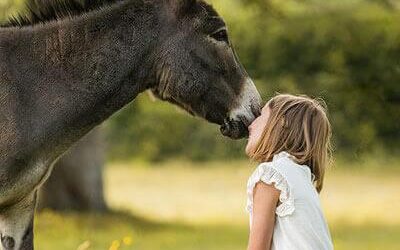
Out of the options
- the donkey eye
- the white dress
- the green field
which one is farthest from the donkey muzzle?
the white dress

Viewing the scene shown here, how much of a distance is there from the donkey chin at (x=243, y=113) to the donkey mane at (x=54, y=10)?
933mm

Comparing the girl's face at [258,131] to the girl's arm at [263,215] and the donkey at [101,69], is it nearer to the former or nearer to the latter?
the girl's arm at [263,215]

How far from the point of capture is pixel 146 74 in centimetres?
707

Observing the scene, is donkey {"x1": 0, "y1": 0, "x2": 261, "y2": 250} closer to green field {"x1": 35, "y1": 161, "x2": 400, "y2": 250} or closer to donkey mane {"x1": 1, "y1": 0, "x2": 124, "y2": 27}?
donkey mane {"x1": 1, "y1": 0, "x2": 124, "y2": 27}

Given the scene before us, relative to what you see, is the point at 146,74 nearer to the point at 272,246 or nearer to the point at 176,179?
the point at 272,246

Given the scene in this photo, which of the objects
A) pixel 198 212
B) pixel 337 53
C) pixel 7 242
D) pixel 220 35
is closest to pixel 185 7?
pixel 220 35

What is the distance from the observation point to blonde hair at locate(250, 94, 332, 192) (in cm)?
579

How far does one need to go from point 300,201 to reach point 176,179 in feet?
88.8

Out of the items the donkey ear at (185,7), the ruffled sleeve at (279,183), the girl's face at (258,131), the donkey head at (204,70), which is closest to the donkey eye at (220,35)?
the donkey head at (204,70)

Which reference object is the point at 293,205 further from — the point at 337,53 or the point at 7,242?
the point at 337,53

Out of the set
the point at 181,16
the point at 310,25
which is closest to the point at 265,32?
the point at 310,25

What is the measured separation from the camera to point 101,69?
6.96 m

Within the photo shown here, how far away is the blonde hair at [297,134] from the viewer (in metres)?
5.79

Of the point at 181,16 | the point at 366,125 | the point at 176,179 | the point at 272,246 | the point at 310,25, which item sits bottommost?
the point at 176,179
